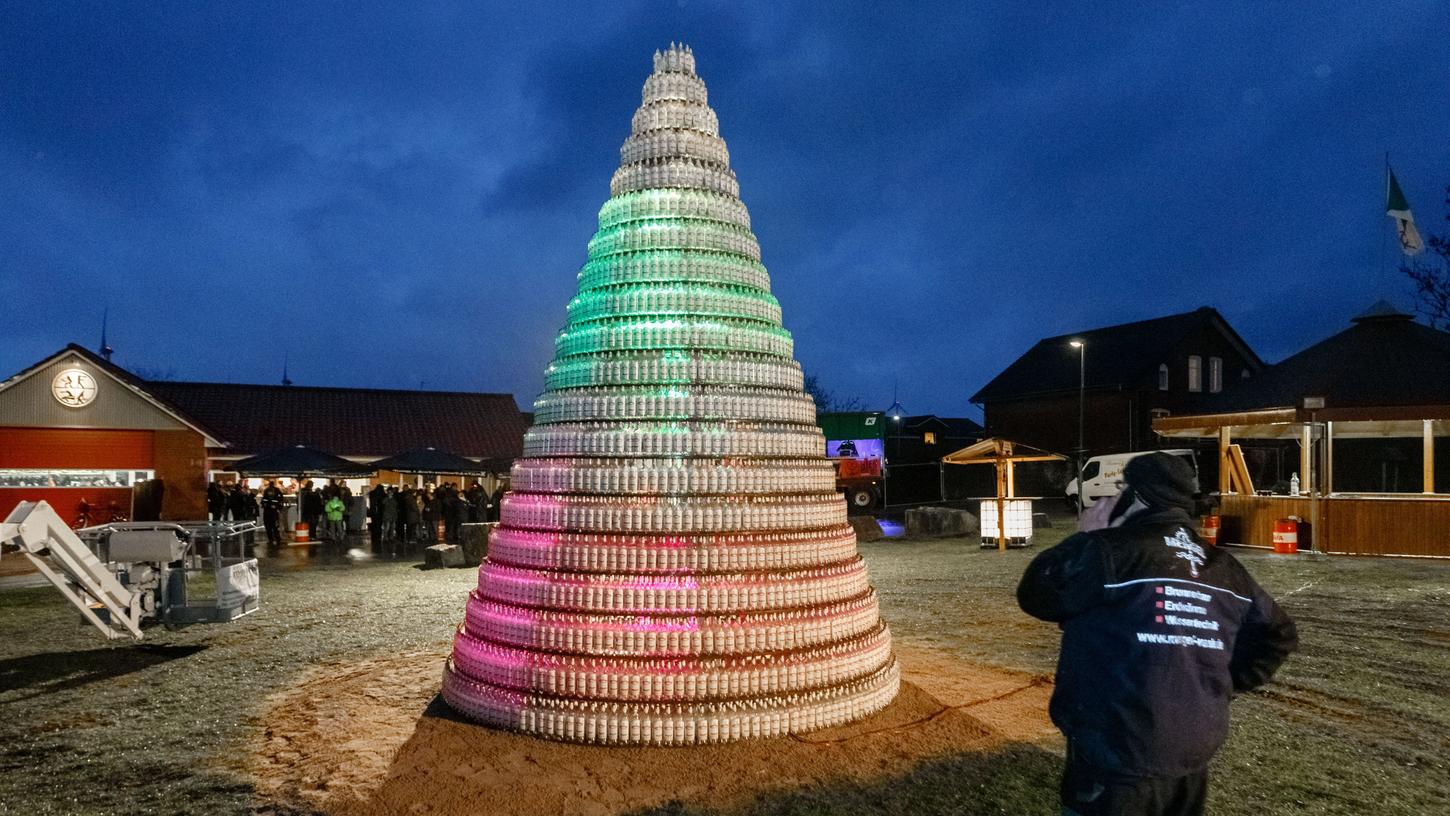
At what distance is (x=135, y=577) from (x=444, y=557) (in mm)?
8857

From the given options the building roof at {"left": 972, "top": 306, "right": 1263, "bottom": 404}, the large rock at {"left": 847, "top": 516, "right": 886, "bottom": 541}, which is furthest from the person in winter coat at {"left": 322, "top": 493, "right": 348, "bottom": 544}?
the building roof at {"left": 972, "top": 306, "right": 1263, "bottom": 404}

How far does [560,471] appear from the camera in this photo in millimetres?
8047

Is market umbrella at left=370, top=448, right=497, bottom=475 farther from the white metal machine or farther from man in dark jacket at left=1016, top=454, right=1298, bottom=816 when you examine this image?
man in dark jacket at left=1016, top=454, right=1298, bottom=816

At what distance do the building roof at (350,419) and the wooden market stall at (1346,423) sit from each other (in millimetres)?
28905

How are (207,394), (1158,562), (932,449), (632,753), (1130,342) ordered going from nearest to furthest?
(1158,562), (632,753), (207,394), (1130,342), (932,449)

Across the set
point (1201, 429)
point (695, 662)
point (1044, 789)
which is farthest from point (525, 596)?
point (1201, 429)

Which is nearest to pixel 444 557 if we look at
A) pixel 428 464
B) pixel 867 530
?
pixel 428 464

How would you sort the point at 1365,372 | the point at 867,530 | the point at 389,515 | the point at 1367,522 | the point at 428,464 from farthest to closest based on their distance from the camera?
the point at 428,464 → the point at 867,530 → the point at 389,515 → the point at 1365,372 → the point at 1367,522

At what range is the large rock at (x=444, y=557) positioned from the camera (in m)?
20.6

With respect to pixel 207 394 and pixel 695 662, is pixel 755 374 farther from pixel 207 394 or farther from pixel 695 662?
pixel 207 394

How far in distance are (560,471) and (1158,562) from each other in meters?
5.48

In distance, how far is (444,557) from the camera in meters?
20.6

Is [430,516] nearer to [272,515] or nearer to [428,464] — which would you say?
[428,464]

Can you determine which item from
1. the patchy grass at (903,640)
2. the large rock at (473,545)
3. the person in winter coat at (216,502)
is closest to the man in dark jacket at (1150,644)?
the patchy grass at (903,640)
